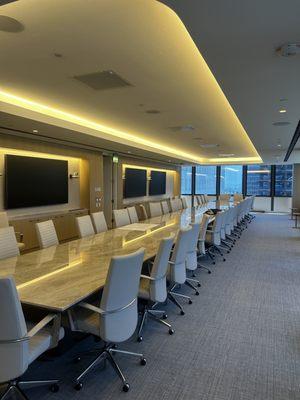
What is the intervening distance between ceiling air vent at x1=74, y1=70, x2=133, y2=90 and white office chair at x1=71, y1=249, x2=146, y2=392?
8.25 ft

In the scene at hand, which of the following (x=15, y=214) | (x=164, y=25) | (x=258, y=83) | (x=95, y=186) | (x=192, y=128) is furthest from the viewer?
(x=95, y=186)

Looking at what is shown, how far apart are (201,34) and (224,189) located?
1599cm

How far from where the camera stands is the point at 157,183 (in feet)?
45.3

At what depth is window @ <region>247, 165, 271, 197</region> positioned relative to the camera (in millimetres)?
16906

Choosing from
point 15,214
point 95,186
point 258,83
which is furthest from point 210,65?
point 95,186

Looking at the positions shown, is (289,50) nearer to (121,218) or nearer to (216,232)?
(216,232)

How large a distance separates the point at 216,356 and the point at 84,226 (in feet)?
8.83

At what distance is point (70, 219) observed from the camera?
7.79 m

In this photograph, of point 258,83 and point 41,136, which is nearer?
point 258,83

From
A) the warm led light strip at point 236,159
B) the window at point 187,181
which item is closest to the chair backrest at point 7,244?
the warm led light strip at point 236,159

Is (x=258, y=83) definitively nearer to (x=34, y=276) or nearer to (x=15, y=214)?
(x=34, y=276)

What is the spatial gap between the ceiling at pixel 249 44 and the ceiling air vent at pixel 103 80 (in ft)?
4.23

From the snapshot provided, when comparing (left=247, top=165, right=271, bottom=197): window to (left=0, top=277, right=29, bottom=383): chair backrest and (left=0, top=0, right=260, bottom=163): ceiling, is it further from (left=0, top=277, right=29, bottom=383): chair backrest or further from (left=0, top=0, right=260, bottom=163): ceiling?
(left=0, top=277, right=29, bottom=383): chair backrest

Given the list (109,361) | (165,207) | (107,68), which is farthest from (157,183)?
(109,361)
